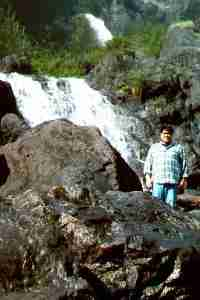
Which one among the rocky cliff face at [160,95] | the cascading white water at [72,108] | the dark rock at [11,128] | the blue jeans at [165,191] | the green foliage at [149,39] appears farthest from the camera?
the green foliage at [149,39]

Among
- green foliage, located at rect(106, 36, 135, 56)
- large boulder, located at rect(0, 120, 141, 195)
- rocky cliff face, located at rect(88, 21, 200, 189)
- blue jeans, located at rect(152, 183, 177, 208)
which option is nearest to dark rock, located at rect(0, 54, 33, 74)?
rocky cliff face, located at rect(88, 21, 200, 189)

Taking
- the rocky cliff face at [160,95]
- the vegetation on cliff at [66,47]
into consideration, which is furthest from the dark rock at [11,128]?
the vegetation on cliff at [66,47]

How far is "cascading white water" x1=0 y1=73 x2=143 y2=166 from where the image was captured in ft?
64.1

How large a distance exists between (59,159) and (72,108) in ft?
26.6

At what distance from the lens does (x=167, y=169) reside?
928 cm

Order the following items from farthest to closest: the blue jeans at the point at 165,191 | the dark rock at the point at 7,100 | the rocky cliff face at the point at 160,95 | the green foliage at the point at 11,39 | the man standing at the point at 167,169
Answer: the green foliage at the point at 11,39 → the rocky cliff face at the point at 160,95 → the dark rock at the point at 7,100 → the blue jeans at the point at 165,191 → the man standing at the point at 167,169

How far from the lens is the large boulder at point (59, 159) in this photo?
12.0 metres

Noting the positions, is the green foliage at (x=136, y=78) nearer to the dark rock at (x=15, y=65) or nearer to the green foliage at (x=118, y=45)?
the dark rock at (x=15, y=65)

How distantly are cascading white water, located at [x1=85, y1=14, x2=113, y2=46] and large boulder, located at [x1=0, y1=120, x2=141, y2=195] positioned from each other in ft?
79.8

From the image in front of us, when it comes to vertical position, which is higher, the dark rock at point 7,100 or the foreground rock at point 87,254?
the foreground rock at point 87,254

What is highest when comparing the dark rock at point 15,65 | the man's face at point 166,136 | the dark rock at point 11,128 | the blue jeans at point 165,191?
the man's face at point 166,136

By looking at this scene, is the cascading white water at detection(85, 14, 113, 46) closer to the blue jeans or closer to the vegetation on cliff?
the vegetation on cliff

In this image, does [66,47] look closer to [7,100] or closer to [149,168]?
[7,100]

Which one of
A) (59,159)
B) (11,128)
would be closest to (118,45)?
(11,128)
